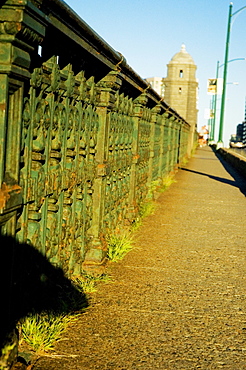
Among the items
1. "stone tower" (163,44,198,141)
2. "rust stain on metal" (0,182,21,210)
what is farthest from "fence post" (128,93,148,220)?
"stone tower" (163,44,198,141)

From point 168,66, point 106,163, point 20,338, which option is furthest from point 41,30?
point 168,66

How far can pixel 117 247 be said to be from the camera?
247 inches

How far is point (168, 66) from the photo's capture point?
2334 inches

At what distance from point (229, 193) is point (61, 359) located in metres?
10.6

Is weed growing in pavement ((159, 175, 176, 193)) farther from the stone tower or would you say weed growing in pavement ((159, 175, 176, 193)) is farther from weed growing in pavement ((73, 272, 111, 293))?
the stone tower

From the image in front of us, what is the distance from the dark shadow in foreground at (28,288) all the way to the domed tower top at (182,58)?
185 feet

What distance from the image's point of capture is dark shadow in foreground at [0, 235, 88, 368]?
119 inches

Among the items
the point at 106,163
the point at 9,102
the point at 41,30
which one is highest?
the point at 41,30

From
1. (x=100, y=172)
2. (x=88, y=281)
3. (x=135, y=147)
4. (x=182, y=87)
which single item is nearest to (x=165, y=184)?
(x=135, y=147)

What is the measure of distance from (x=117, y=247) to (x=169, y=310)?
1.82 meters

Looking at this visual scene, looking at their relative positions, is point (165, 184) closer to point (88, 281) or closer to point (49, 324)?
point (88, 281)

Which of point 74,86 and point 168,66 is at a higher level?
point 168,66

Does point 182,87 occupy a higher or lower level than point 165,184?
higher

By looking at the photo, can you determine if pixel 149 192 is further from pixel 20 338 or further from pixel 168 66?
pixel 168 66
